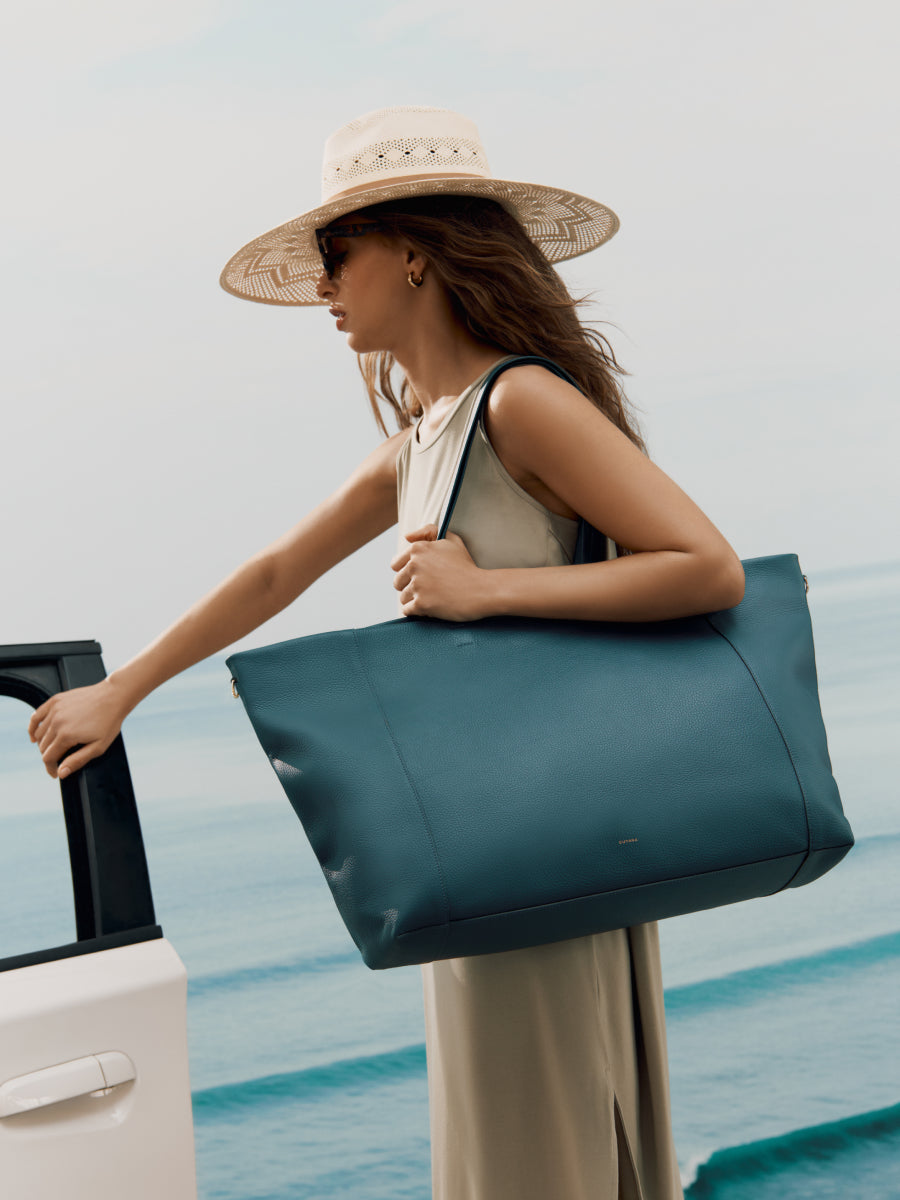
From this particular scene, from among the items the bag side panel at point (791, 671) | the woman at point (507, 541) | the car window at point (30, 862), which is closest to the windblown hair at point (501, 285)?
the woman at point (507, 541)

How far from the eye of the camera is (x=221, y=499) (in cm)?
1496

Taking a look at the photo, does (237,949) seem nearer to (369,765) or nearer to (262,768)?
(262,768)

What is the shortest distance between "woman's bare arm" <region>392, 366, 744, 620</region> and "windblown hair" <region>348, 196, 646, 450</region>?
11 cm

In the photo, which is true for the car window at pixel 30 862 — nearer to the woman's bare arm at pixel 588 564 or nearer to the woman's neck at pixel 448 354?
the woman's neck at pixel 448 354

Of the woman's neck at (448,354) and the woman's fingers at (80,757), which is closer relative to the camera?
the woman's fingers at (80,757)

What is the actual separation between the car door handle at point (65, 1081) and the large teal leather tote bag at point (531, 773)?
0.70ft

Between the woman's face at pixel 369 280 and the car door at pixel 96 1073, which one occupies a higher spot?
the woman's face at pixel 369 280

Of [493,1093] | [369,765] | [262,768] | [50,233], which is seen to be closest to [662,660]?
[369,765]

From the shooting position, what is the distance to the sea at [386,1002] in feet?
9.91

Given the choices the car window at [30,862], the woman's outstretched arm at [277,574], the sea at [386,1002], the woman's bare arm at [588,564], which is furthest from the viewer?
the car window at [30,862]

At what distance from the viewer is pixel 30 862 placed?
7.05 m

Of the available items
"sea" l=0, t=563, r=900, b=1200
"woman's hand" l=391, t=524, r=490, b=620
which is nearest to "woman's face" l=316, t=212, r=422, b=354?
"woman's hand" l=391, t=524, r=490, b=620

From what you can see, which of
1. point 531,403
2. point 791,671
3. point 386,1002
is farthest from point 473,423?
point 386,1002

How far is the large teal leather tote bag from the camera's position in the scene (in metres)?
0.94
